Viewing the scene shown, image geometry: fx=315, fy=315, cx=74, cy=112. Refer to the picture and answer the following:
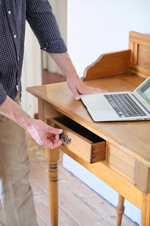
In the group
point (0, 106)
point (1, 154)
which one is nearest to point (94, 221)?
point (1, 154)

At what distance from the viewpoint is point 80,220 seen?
A: 1.71 metres

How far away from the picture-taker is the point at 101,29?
1776mm

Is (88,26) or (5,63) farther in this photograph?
(88,26)

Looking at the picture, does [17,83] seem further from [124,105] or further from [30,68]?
[30,68]

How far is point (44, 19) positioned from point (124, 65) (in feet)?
1.51

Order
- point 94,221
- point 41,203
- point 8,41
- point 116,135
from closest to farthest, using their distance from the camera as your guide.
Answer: point 116,135, point 8,41, point 94,221, point 41,203

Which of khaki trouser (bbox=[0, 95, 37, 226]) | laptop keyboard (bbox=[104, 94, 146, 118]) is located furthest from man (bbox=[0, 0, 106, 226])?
laptop keyboard (bbox=[104, 94, 146, 118])

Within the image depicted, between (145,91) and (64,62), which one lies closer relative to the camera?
(145,91)

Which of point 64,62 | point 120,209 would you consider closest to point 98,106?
point 64,62

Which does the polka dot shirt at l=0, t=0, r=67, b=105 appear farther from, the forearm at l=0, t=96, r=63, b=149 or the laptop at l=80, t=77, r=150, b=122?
the laptop at l=80, t=77, r=150, b=122

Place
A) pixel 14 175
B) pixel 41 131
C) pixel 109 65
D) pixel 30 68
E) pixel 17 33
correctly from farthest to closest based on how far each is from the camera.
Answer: pixel 30 68 → pixel 109 65 → pixel 14 175 → pixel 17 33 → pixel 41 131

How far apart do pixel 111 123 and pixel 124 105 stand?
14 centimetres

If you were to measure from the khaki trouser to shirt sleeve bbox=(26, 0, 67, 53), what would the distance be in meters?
0.27

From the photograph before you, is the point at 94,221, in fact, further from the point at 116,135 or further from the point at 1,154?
the point at 116,135
